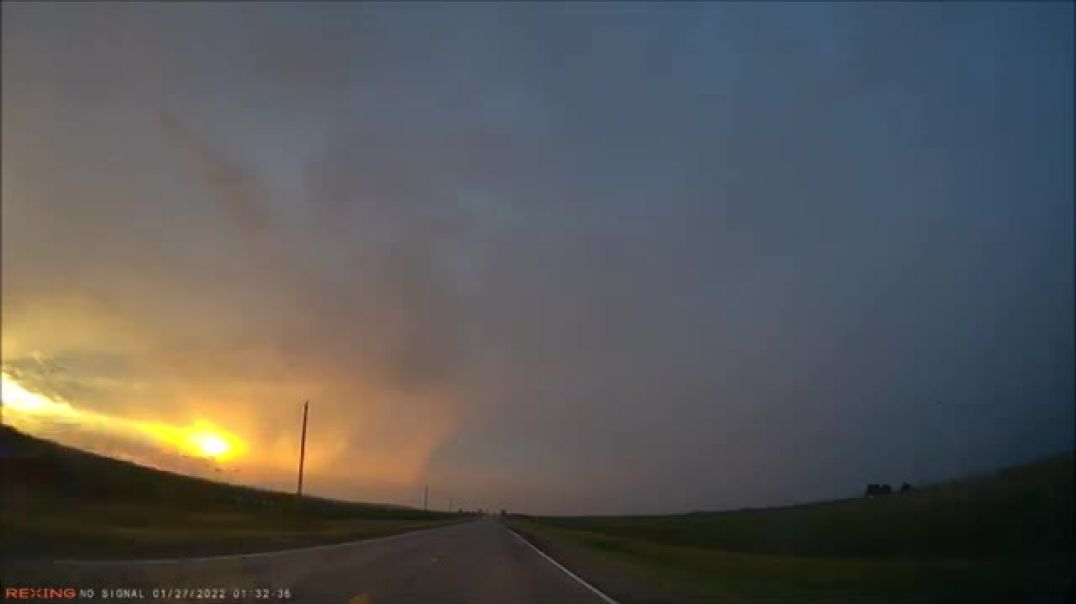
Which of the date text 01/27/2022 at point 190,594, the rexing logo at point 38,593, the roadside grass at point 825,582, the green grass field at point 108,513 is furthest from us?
the green grass field at point 108,513

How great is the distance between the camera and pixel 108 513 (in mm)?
49281

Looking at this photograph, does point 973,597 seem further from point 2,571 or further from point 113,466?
point 113,466

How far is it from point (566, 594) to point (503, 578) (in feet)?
14.3

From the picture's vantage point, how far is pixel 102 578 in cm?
1814

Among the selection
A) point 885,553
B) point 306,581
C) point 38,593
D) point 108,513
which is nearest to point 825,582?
point 306,581

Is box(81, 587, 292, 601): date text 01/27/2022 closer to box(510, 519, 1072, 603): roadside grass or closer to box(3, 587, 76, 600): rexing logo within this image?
box(3, 587, 76, 600): rexing logo

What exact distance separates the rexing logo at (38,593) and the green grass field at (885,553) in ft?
40.9

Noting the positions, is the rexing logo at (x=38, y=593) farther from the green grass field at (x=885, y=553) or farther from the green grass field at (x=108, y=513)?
the green grass field at (x=885, y=553)

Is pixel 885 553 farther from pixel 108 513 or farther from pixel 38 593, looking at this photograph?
pixel 38 593

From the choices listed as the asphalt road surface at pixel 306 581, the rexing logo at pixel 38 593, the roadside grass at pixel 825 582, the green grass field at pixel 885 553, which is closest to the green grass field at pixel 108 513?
the asphalt road surface at pixel 306 581

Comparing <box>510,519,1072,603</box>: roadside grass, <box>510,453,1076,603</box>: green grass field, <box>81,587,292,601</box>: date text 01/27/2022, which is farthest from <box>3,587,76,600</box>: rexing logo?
<box>510,453,1076,603</box>: green grass field

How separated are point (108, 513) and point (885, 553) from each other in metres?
45.8

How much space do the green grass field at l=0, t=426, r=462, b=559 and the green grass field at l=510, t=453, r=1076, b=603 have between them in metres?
14.5

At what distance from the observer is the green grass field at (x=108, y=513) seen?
3064 cm
